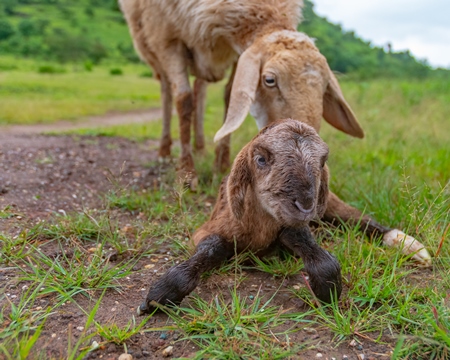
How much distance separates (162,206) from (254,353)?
193 centimetres

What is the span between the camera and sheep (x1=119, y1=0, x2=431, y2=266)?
3.22 m

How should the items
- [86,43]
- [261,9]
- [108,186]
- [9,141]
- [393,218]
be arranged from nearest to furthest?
1. [393,218]
2. [261,9]
3. [108,186]
4. [9,141]
5. [86,43]

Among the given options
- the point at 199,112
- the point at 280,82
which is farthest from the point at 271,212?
the point at 199,112

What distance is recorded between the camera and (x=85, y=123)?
30.9 ft

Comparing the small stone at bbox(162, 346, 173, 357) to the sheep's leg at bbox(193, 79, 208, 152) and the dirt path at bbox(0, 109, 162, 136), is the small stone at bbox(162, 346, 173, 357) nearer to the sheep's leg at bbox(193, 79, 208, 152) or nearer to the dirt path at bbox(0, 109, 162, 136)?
the sheep's leg at bbox(193, 79, 208, 152)

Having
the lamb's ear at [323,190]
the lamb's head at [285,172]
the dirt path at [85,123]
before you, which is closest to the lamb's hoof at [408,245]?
the lamb's ear at [323,190]

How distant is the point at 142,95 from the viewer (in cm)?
1567

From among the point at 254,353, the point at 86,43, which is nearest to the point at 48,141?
the point at 254,353

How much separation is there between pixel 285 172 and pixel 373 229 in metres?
1.28

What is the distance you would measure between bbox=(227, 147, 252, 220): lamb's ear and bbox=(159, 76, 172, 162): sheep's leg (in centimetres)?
312

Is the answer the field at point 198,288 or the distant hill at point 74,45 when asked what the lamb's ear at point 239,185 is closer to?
the field at point 198,288

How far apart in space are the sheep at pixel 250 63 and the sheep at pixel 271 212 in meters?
0.51

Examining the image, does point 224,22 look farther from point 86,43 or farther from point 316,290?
point 86,43

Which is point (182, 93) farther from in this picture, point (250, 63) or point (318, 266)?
point (318, 266)
